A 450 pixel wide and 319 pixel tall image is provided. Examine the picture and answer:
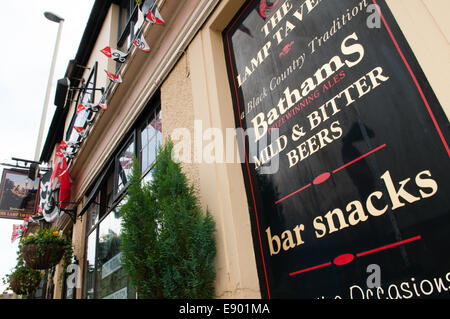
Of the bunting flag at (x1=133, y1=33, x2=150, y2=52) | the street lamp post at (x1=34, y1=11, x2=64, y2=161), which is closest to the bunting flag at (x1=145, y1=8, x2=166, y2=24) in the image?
the bunting flag at (x1=133, y1=33, x2=150, y2=52)

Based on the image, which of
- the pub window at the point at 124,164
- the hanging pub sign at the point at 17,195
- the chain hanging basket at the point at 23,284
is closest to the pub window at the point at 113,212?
the pub window at the point at 124,164

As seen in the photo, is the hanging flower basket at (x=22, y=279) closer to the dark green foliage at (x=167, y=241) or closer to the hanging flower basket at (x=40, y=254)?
the hanging flower basket at (x=40, y=254)

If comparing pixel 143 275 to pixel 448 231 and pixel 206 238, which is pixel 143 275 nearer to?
pixel 206 238

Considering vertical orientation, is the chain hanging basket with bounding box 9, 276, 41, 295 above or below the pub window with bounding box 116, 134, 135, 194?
below

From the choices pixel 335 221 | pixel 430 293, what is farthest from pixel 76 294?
pixel 430 293

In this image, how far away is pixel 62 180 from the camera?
7.66m

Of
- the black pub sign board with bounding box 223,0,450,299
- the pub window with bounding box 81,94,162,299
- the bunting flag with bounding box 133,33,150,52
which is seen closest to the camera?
the black pub sign board with bounding box 223,0,450,299

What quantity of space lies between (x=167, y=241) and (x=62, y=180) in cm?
660

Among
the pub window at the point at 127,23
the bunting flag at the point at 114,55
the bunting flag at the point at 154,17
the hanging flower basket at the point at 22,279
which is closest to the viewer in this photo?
the bunting flag at the point at 154,17

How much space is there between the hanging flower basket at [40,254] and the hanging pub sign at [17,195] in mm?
4585

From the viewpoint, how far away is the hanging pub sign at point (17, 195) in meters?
10.2

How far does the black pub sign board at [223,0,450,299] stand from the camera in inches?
59.7

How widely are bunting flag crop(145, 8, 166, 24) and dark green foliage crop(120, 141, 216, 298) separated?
257 centimetres

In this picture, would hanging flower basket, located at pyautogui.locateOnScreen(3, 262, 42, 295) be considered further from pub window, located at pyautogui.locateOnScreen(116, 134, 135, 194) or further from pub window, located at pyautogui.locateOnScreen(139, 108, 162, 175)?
pub window, located at pyautogui.locateOnScreen(139, 108, 162, 175)
